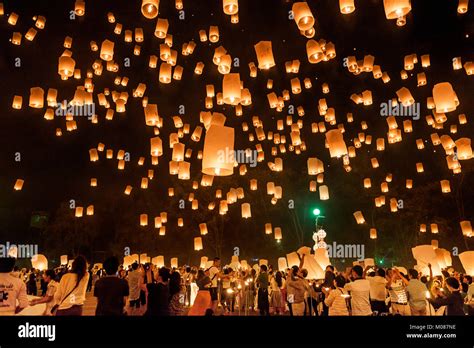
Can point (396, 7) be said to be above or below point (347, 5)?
below

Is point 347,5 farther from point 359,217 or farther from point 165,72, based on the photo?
point 359,217

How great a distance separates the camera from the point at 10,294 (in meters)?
4.65

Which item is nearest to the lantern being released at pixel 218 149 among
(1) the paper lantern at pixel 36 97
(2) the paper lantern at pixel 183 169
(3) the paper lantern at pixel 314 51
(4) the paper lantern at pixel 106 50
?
(3) the paper lantern at pixel 314 51

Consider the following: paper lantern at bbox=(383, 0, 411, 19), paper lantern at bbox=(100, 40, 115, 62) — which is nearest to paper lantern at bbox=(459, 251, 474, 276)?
paper lantern at bbox=(383, 0, 411, 19)

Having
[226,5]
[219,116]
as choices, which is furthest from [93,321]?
[226,5]

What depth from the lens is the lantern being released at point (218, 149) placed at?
18.7ft

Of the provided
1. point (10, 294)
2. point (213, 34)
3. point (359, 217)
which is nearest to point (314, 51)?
point (213, 34)

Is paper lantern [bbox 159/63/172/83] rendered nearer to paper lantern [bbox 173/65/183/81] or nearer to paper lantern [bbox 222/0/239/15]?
paper lantern [bbox 173/65/183/81]

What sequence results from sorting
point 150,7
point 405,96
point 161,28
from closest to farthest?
point 150,7 → point 161,28 → point 405,96

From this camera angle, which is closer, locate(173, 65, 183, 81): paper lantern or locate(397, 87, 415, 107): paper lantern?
locate(397, 87, 415, 107): paper lantern

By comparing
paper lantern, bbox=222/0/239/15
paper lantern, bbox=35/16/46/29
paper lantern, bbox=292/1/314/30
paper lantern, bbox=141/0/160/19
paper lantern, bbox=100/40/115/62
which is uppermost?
paper lantern, bbox=35/16/46/29

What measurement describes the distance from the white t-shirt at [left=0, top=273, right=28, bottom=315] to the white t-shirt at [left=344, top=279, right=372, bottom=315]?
424 cm

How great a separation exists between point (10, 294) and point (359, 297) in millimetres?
4462

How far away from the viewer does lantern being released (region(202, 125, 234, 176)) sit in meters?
5.71
